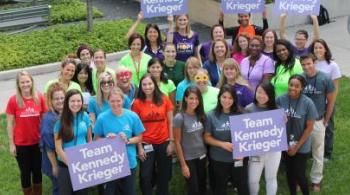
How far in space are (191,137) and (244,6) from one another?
4068 millimetres

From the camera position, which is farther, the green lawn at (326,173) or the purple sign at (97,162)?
the green lawn at (326,173)

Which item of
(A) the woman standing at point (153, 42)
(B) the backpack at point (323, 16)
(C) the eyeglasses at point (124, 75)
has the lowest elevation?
(C) the eyeglasses at point (124, 75)

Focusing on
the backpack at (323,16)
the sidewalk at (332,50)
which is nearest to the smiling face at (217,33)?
the sidewalk at (332,50)

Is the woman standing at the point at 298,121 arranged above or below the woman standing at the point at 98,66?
below

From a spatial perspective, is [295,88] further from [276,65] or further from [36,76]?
[36,76]

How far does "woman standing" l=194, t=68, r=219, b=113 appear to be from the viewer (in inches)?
293

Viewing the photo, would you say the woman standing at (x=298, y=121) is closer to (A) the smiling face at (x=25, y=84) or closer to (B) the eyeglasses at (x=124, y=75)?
(B) the eyeglasses at (x=124, y=75)

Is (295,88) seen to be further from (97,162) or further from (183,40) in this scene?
(183,40)

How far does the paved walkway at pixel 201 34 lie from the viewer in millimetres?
13055

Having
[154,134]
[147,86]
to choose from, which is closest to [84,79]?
[147,86]

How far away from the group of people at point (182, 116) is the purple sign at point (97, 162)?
15 centimetres

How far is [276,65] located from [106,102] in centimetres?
240

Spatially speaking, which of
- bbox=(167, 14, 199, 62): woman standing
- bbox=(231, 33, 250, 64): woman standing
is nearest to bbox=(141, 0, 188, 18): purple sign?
bbox=(167, 14, 199, 62): woman standing

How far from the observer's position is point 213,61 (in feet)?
27.8
